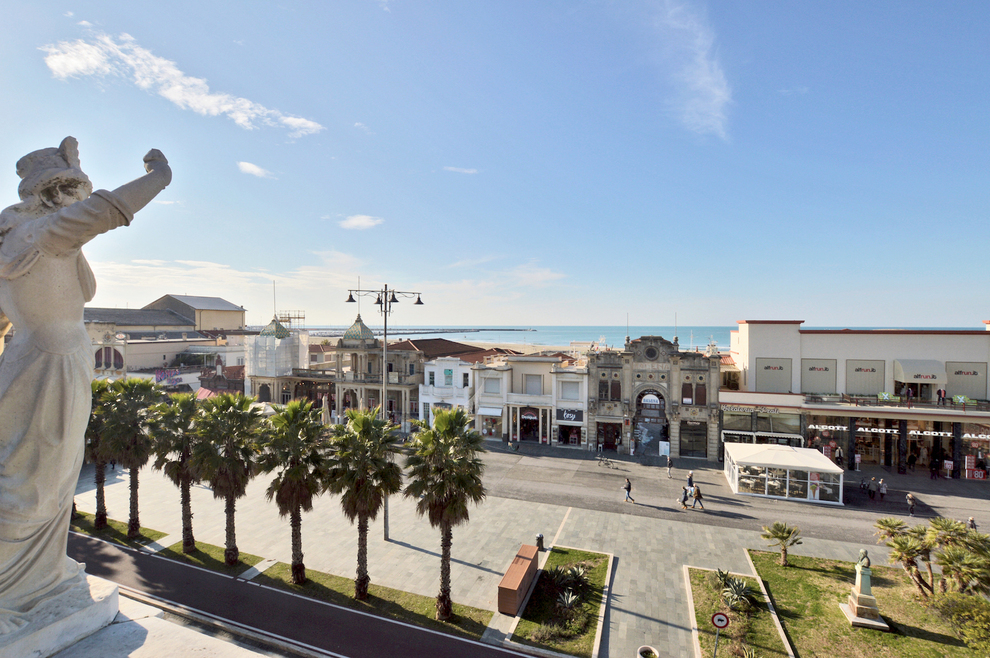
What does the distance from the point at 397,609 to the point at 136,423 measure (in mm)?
15595

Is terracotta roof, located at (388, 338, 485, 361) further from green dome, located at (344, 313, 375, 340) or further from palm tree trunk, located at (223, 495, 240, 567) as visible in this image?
palm tree trunk, located at (223, 495, 240, 567)

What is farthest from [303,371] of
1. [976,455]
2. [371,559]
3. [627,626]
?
[976,455]

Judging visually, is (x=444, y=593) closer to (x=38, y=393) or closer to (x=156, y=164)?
(x=38, y=393)

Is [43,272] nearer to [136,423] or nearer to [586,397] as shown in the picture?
[136,423]

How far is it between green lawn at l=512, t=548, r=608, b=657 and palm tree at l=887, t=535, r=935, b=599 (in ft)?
36.3

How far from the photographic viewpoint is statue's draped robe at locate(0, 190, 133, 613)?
5.59 meters

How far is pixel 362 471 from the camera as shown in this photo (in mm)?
16875

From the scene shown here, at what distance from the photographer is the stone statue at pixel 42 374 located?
5.52 m

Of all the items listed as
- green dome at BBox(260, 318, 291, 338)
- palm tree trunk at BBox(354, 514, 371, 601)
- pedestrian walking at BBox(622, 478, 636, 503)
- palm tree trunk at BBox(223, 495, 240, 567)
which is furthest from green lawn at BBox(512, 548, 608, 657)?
green dome at BBox(260, 318, 291, 338)

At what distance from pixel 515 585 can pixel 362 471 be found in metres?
6.93

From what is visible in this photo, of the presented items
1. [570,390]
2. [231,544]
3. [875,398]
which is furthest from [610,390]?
[231,544]

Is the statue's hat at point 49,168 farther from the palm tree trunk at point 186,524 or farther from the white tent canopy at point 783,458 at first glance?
the white tent canopy at point 783,458

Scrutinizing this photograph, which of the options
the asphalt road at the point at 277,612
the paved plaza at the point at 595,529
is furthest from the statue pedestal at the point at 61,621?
the paved plaza at the point at 595,529

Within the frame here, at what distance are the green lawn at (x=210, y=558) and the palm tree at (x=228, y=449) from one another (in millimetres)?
393
